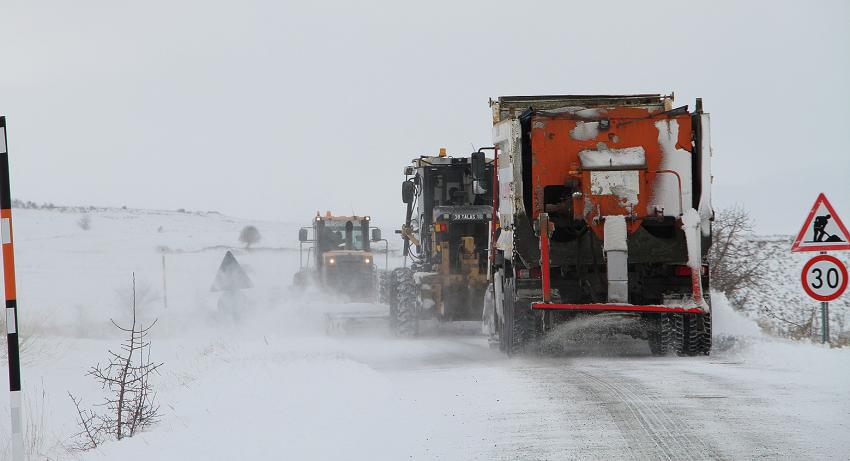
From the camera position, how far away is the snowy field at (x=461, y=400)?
7.56 m

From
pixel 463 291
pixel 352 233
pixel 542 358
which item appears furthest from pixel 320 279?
pixel 542 358

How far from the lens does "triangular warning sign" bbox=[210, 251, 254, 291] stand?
2367 centimetres

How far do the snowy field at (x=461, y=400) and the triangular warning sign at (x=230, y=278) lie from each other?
1929 millimetres

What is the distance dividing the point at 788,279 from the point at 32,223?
6398 centimetres

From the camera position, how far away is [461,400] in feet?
31.9

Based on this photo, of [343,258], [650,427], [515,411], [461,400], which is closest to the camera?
[650,427]

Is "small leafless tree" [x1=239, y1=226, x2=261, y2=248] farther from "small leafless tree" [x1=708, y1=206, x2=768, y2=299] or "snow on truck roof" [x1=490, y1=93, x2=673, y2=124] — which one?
"snow on truck roof" [x1=490, y1=93, x2=673, y2=124]

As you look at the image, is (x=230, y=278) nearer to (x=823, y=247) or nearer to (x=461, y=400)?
(x=823, y=247)

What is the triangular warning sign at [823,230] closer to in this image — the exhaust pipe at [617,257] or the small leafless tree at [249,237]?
the exhaust pipe at [617,257]

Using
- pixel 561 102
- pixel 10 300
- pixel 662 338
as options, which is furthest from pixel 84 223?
pixel 10 300

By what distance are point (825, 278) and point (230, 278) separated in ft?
46.1

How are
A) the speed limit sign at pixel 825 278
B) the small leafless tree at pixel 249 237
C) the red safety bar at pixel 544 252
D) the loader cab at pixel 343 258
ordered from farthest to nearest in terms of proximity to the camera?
the small leafless tree at pixel 249 237 < the loader cab at pixel 343 258 < the red safety bar at pixel 544 252 < the speed limit sign at pixel 825 278

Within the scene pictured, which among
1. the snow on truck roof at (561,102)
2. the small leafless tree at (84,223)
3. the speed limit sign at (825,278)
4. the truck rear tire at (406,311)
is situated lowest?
the truck rear tire at (406,311)

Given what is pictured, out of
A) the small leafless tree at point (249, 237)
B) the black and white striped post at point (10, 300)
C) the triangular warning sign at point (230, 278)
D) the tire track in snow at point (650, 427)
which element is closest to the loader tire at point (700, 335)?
the tire track in snow at point (650, 427)
